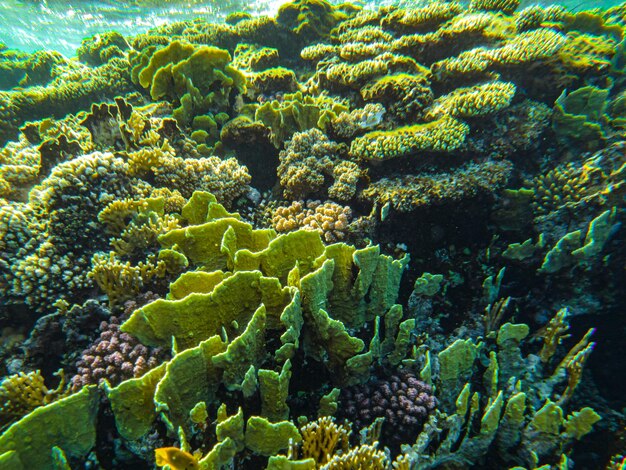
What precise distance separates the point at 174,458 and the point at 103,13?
34404 mm

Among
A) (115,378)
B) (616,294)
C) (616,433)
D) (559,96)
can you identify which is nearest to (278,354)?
(115,378)

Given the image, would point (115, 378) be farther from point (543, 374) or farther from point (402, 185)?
point (543, 374)

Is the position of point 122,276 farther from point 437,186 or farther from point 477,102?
point 477,102

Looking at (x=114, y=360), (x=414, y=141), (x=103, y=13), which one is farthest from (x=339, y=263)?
(x=103, y=13)

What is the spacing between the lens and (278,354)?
2453 mm

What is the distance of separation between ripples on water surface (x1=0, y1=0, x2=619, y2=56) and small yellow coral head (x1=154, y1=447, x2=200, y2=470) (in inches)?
1154

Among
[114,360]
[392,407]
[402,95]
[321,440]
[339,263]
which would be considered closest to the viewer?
[321,440]

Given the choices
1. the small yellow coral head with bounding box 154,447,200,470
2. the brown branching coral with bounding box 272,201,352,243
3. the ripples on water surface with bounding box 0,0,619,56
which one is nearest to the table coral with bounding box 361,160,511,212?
the brown branching coral with bounding box 272,201,352,243

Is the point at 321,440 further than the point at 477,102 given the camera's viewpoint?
No

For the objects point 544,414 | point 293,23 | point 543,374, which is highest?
point 293,23

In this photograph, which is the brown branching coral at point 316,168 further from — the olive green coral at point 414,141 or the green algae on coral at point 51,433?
the green algae on coral at point 51,433

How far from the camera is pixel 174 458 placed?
183cm

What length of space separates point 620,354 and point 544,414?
8.71ft

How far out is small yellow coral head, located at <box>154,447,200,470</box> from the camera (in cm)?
178
